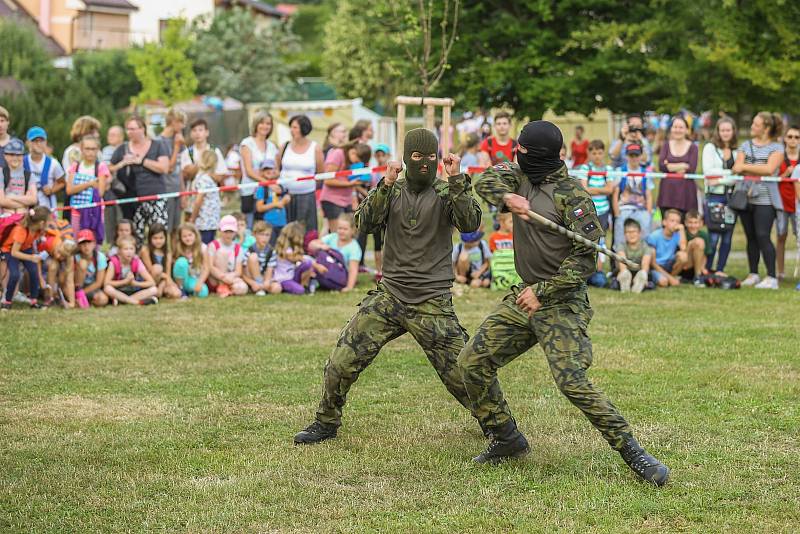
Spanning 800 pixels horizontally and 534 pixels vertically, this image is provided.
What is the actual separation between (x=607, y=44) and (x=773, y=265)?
433 inches

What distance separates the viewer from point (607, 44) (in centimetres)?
2397

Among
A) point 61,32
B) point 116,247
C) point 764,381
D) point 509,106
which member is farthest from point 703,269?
point 61,32

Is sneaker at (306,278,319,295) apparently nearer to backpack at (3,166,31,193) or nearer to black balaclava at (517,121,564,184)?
backpack at (3,166,31,193)

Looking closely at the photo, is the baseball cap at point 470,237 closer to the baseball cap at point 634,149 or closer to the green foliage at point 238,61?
the baseball cap at point 634,149

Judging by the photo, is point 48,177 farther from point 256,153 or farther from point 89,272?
point 256,153

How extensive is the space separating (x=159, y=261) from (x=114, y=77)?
3739cm

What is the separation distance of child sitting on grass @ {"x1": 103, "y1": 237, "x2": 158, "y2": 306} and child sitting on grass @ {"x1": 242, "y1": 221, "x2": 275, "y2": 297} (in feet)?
4.05

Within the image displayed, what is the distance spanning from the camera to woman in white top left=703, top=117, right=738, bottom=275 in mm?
14102

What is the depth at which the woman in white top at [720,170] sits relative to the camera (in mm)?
14102

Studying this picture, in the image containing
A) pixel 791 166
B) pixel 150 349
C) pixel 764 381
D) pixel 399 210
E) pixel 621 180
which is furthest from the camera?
pixel 621 180

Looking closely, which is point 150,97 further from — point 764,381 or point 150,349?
point 764,381

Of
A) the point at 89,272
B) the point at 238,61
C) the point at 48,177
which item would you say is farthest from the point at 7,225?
the point at 238,61

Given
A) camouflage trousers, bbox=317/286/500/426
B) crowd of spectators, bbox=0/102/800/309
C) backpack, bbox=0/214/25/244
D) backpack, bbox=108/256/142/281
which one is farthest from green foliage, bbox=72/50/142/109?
camouflage trousers, bbox=317/286/500/426


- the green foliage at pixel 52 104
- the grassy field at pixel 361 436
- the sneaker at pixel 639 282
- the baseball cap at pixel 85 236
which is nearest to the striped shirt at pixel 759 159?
the sneaker at pixel 639 282
